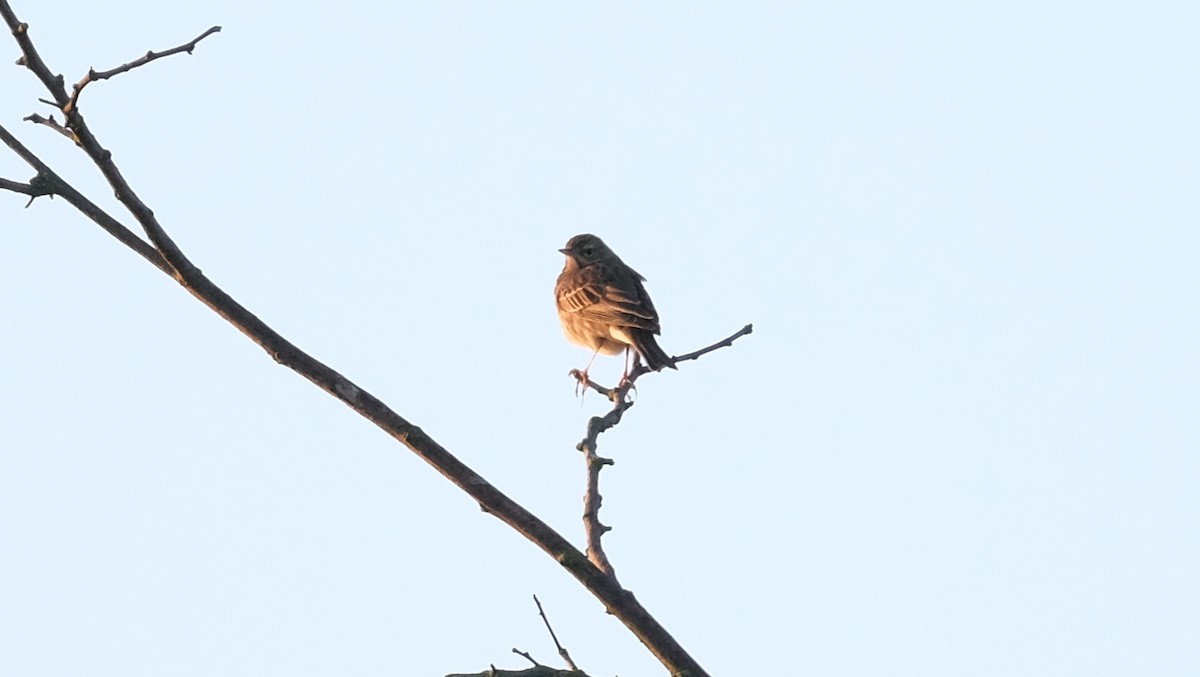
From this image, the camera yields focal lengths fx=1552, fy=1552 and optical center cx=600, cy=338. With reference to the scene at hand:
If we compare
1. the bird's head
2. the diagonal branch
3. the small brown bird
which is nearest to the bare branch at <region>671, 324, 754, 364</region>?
the diagonal branch

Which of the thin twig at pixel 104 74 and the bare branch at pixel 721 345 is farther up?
the bare branch at pixel 721 345

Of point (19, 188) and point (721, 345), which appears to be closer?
point (19, 188)

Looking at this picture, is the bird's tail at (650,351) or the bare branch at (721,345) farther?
the bird's tail at (650,351)

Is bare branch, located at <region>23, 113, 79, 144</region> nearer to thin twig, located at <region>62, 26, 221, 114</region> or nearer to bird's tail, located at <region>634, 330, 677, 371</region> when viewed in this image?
thin twig, located at <region>62, 26, 221, 114</region>

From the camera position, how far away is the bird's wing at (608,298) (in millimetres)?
13625

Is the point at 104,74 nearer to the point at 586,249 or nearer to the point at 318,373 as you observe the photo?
the point at 318,373

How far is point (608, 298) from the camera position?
1427 cm

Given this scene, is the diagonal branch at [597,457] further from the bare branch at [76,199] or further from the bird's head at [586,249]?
the bird's head at [586,249]

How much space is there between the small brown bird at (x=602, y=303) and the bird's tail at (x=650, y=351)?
Answer: 11mm

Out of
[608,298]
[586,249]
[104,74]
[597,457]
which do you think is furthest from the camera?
[586,249]

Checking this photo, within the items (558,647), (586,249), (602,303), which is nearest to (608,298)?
(602,303)

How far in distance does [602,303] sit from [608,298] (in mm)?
72

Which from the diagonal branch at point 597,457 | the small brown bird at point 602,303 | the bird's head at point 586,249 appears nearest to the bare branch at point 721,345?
the diagonal branch at point 597,457

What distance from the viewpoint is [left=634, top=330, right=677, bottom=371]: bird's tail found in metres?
11.3
